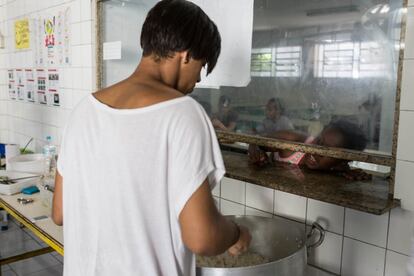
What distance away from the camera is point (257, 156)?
4.93 feet

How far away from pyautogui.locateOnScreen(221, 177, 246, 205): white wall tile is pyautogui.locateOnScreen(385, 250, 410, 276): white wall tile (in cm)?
57

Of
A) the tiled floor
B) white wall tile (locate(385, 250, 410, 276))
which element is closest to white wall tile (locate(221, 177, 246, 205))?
white wall tile (locate(385, 250, 410, 276))

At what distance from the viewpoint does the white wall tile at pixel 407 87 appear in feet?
3.46

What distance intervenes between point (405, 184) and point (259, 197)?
0.56m

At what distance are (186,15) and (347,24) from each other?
628 mm

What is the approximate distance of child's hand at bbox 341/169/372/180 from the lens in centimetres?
130

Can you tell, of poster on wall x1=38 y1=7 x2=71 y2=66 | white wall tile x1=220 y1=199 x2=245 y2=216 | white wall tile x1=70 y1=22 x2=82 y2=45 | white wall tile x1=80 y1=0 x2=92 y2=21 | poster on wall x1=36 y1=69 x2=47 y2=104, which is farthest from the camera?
poster on wall x1=36 y1=69 x2=47 y2=104

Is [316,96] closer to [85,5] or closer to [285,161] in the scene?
[285,161]

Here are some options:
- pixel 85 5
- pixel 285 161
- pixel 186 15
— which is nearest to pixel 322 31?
pixel 285 161

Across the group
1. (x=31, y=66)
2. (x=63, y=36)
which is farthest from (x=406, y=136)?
(x=31, y=66)

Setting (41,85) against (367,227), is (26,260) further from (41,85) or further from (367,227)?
(367,227)

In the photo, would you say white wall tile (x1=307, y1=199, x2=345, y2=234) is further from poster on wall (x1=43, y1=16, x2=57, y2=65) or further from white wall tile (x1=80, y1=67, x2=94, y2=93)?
poster on wall (x1=43, y1=16, x2=57, y2=65)

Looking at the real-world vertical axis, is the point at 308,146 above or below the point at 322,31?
below

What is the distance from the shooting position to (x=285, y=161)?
1.54 meters
